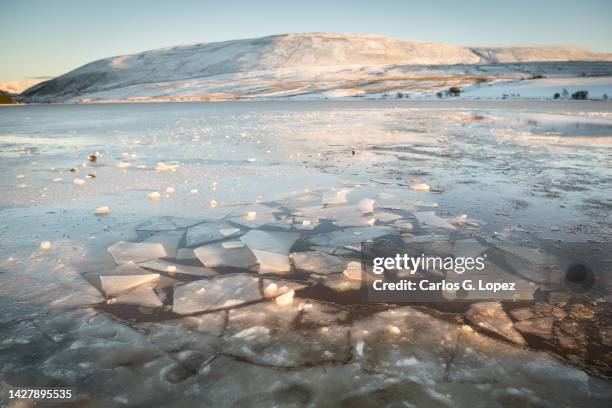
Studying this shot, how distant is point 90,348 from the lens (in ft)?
6.70

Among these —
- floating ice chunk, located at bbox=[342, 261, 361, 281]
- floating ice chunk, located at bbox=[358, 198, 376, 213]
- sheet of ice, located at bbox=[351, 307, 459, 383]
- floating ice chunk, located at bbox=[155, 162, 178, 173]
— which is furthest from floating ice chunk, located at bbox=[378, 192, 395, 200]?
floating ice chunk, located at bbox=[155, 162, 178, 173]

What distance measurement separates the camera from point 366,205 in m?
4.41

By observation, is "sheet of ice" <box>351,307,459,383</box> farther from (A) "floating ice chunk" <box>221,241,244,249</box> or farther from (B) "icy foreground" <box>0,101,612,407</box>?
(A) "floating ice chunk" <box>221,241,244,249</box>

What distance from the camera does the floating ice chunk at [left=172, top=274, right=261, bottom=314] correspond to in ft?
8.07

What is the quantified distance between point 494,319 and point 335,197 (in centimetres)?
270

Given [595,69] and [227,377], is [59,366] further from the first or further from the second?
[595,69]

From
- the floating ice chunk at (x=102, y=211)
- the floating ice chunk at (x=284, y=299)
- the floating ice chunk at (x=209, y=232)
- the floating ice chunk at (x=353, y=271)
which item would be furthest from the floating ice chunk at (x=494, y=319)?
the floating ice chunk at (x=102, y=211)

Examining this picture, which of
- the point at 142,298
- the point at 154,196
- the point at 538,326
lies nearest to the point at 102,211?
the point at 154,196

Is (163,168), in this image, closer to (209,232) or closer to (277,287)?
(209,232)

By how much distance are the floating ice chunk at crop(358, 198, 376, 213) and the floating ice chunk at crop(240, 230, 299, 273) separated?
101 centimetres

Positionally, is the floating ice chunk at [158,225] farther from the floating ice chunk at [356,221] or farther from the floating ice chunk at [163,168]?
the floating ice chunk at [163,168]

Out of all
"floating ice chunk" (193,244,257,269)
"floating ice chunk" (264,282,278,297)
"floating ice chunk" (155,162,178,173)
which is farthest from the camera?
"floating ice chunk" (155,162,178,173)

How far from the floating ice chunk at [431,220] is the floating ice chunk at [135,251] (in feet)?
8.11

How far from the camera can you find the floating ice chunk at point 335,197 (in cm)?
464
